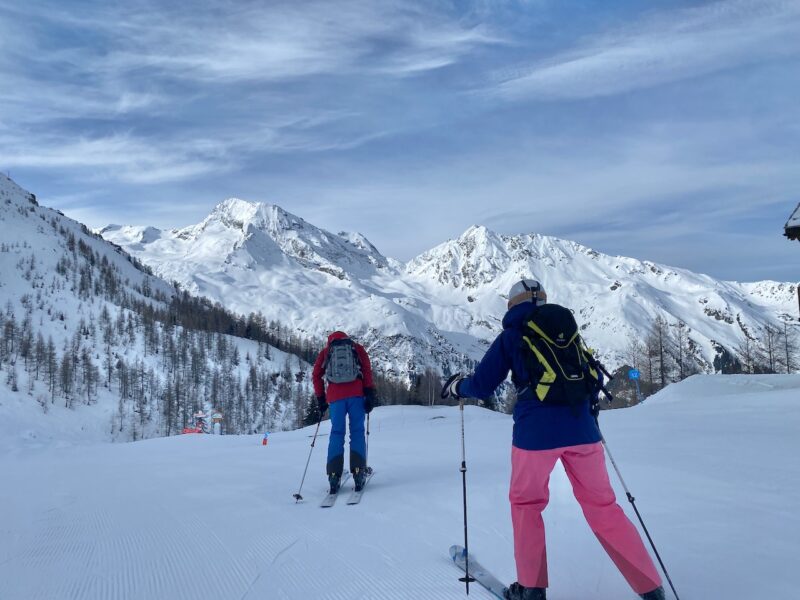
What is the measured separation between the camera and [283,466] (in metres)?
10.3

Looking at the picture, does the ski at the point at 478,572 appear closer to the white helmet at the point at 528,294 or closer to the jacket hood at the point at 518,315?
the jacket hood at the point at 518,315

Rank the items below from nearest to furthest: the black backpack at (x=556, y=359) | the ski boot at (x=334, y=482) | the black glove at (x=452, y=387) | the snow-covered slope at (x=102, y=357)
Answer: the black backpack at (x=556, y=359), the black glove at (x=452, y=387), the ski boot at (x=334, y=482), the snow-covered slope at (x=102, y=357)

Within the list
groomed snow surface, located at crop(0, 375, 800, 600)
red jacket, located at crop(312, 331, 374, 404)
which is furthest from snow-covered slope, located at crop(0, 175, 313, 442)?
red jacket, located at crop(312, 331, 374, 404)

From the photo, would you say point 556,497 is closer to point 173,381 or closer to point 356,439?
point 356,439

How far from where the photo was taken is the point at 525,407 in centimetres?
385

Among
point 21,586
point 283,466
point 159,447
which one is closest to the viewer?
point 21,586

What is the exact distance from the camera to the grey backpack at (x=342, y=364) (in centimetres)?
769

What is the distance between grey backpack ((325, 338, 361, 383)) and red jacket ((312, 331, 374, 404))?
0.34 feet

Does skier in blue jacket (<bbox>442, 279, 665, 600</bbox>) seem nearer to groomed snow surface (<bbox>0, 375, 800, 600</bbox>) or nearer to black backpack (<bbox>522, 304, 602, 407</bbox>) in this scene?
black backpack (<bbox>522, 304, 602, 407</bbox>)

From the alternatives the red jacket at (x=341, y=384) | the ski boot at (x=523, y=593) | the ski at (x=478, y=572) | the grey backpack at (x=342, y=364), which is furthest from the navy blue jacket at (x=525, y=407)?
the red jacket at (x=341, y=384)

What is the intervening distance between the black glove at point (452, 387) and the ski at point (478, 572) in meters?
1.12

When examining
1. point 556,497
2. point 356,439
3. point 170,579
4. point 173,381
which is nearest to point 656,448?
point 556,497

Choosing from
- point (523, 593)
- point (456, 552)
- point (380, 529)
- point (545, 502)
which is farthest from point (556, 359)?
point (380, 529)

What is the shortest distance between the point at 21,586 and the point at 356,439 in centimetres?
411
